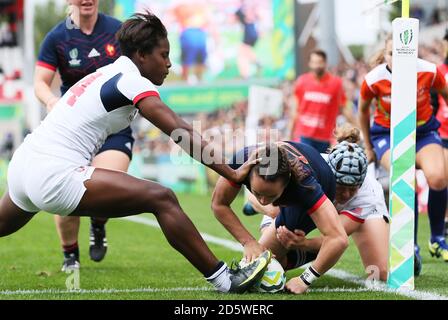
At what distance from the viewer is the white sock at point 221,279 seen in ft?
17.3

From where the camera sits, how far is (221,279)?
5.30m

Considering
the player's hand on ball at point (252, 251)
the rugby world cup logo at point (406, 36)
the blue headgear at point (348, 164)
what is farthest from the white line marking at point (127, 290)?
the rugby world cup logo at point (406, 36)

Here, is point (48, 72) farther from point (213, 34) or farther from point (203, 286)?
point (213, 34)

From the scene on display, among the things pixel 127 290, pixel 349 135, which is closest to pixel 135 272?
pixel 127 290

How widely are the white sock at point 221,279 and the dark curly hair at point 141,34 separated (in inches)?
57.4

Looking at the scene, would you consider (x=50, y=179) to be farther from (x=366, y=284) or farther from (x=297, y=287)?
(x=366, y=284)

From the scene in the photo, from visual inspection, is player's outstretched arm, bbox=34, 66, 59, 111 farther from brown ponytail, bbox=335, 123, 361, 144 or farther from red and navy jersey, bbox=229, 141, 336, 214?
brown ponytail, bbox=335, 123, 361, 144

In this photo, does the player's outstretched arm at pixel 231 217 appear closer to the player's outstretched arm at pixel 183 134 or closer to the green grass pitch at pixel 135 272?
the green grass pitch at pixel 135 272

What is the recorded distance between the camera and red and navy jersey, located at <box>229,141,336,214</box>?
17.3 feet

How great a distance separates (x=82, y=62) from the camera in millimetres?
7105

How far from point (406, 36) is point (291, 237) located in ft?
5.21

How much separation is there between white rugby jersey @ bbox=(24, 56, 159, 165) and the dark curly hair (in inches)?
3.8
